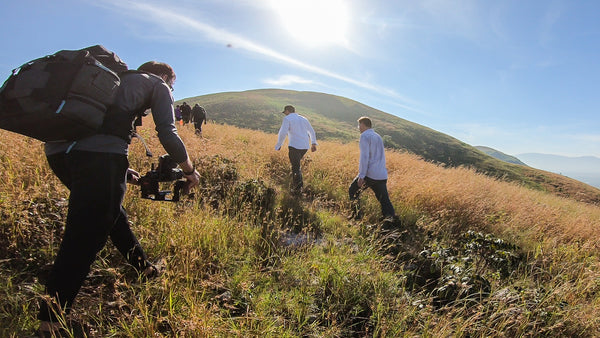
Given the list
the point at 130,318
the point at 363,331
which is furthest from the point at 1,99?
the point at 363,331

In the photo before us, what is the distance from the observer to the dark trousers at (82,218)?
1.75 meters

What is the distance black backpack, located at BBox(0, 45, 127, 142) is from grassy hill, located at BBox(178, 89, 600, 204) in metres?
35.8

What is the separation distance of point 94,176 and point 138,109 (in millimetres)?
542

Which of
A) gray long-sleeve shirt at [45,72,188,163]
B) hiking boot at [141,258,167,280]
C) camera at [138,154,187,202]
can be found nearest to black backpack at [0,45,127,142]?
gray long-sleeve shirt at [45,72,188,163]

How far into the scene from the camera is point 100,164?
178 cm

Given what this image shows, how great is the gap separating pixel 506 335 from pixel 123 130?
12.1ft

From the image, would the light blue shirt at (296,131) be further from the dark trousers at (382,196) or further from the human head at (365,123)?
the dark trousers at (382,196)

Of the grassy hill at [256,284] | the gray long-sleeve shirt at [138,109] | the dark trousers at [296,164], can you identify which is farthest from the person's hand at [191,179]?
the dark trousers at [296,164]

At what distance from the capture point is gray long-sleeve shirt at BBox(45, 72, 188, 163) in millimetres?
1818

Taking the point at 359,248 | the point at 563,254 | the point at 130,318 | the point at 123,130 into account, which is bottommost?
the point at 130,318

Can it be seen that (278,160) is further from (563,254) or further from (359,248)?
(563,254)

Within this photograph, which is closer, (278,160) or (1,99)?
(1,99)

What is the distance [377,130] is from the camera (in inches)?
→ 2344

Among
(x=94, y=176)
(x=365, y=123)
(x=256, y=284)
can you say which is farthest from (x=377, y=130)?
(x=94, y=176)
